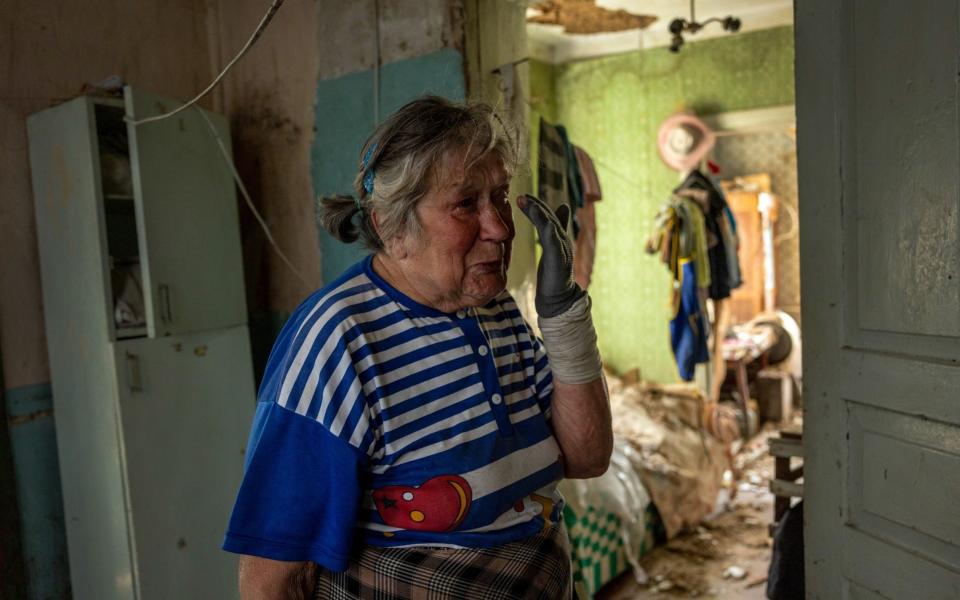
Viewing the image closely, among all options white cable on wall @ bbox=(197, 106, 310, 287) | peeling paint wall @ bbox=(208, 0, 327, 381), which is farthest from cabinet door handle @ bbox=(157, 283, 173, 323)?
peeling paint wall @ bbox=(208, 0, 327, 381)

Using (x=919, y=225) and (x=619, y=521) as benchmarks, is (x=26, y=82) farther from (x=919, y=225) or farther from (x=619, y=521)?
(x=619, y=521)

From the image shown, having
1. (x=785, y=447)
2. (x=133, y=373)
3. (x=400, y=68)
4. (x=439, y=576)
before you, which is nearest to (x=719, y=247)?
(x=785, y=447)

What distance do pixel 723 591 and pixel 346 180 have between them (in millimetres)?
2502

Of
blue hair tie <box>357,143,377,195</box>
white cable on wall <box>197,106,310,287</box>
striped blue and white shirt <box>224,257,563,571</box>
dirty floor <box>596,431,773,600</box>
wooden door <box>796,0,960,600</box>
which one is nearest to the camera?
striped blue and white shirt <box>224,257,563,571</box>

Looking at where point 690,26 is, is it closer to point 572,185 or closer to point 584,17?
point 584,17

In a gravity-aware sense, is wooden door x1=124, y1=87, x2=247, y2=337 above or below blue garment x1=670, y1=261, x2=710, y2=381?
above

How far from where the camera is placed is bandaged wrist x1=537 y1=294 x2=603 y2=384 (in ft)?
3.99

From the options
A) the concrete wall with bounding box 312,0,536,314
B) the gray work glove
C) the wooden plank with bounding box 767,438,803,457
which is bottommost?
the wooden plank with bounding box 767,438,803,457

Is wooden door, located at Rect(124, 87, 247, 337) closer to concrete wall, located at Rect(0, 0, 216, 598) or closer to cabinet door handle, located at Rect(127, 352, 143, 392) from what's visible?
cabinet door handle, located at Rect(127, 352, 143, 392)

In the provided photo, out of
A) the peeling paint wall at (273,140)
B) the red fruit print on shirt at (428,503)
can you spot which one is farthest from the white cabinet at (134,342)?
the red fruit print on shirt at (428,503)

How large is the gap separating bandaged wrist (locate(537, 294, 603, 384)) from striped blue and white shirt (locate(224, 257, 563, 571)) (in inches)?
3.3

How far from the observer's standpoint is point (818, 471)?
5.70 ft

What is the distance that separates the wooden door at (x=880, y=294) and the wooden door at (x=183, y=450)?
5.90 feet

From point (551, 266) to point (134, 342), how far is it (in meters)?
1.45
